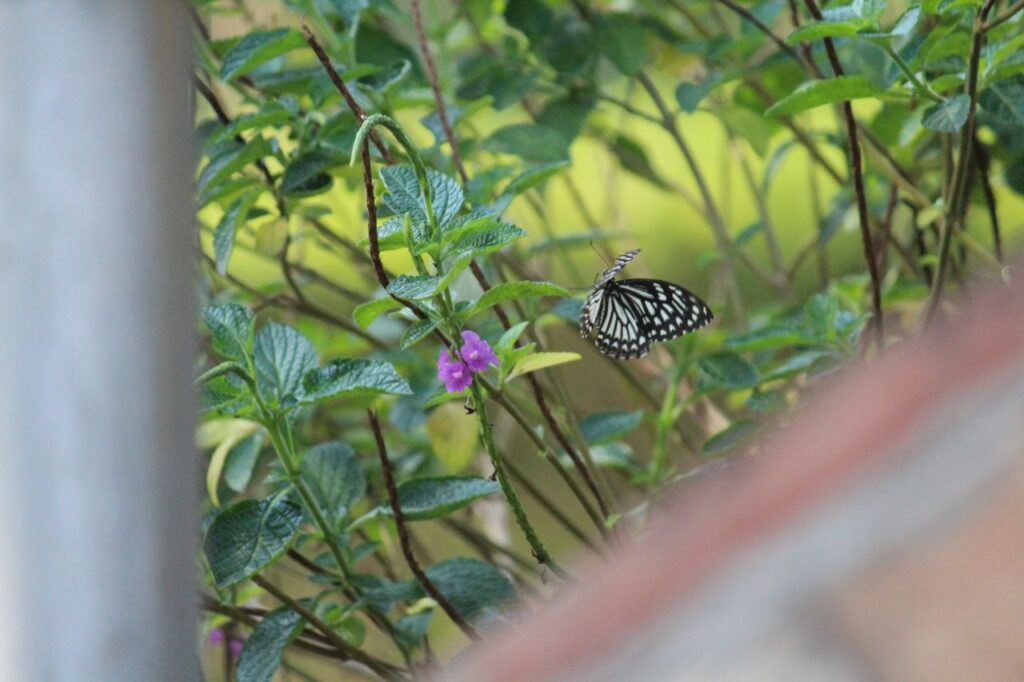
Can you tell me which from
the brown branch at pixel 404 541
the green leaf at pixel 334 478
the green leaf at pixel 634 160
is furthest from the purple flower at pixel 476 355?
the green leaf at pixel 634 160

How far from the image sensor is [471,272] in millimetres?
922

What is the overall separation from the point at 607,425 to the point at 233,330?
42 cm

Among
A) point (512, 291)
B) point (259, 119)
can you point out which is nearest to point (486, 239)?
point (512, 291)

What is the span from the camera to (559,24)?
1279mm

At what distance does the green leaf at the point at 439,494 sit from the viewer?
83cm

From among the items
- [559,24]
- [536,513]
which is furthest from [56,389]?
[536,513]

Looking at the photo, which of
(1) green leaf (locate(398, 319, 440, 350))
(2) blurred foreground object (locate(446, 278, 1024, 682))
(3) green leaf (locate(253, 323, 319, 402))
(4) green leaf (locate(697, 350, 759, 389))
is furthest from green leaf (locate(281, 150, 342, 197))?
(2) blurred foreground object (locate(446, 278, 1024, 682))

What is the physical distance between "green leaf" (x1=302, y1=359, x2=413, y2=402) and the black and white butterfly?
290 millimetres

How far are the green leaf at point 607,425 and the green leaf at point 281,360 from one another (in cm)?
35

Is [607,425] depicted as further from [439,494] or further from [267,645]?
[267,645]

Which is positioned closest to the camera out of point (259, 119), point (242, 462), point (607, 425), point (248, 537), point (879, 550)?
point (879, 550)

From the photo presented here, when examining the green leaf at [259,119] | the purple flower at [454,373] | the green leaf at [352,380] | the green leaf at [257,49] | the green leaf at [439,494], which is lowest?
the green leaf at [439,494]

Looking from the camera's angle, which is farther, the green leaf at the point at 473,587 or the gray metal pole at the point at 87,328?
the green leaf at the point at 473,587

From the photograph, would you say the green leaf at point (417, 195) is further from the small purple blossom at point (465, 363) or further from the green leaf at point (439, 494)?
the green leaf at point (439, 494)
